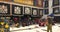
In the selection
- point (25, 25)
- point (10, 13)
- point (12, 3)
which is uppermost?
point (12, 3)

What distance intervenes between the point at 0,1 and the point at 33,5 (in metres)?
0.74

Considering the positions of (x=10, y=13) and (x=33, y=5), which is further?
(x=33, y=5)

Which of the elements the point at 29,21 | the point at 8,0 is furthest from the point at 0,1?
the point at 29,21

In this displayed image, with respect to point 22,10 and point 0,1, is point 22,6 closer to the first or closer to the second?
point 22,10

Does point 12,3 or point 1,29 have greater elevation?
point 12,3

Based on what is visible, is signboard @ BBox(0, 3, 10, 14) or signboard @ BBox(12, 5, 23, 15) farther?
signboard @ BBox(12, 5, 23, 15)

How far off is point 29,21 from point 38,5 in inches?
15.4

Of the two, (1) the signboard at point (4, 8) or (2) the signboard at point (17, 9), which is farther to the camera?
(2) the signboard at point (17, 9)

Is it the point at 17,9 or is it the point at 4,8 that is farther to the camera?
the point at 17,9

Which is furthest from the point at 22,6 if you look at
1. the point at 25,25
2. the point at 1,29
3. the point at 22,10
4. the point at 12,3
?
the point at 1,29

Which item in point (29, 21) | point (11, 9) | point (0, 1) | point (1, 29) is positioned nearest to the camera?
point (1, 29)

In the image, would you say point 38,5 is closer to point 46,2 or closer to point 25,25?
point 46,2

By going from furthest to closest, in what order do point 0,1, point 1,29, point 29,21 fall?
point 29,21, point 0,1, point 1,29

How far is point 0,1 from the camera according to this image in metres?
2.30
